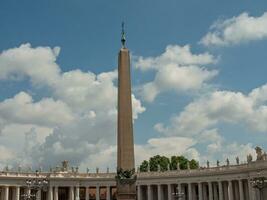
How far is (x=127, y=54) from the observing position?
30.8 metres

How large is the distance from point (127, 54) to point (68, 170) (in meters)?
62.4

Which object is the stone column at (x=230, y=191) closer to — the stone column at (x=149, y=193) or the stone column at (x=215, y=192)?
the stone column at (x=215, y=192)

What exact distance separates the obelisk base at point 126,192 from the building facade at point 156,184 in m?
39.8

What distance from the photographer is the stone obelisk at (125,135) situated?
93.4 ft

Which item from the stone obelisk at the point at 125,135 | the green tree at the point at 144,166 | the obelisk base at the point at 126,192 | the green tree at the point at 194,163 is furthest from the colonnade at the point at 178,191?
the stone obelisk at the point at 125,135

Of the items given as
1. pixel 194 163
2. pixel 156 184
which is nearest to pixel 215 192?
pixel 156 184

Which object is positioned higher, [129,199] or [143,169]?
[143,169]

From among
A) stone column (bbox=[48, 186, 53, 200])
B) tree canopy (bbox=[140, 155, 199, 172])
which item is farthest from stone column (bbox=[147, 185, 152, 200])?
stone column (bbox=[48, 186, 53, 200])

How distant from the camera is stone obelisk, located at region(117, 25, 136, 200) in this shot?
93.4 feet

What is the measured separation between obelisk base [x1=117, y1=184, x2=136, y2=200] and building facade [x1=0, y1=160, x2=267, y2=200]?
3981 cm

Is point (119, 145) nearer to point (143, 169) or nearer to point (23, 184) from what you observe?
point (23, 184)

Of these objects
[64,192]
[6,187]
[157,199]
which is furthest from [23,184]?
[157,199]

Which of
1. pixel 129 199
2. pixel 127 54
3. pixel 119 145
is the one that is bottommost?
pixel 129 199

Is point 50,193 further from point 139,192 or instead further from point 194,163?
point 194,163
